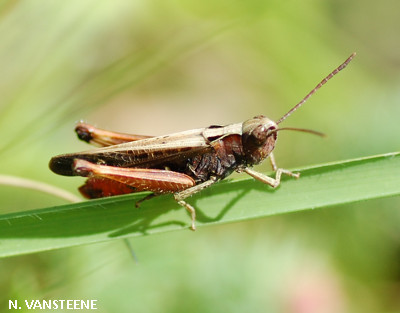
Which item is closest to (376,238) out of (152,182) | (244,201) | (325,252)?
(325,252)

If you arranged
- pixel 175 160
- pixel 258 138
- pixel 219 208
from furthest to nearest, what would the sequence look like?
pixel 175 160
pixel 258 138
pixel 219 208

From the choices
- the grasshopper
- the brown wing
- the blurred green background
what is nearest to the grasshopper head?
the grasshopper

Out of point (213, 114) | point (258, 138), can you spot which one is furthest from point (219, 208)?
point (213, 114)

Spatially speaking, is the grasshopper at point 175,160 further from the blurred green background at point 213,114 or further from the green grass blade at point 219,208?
the blurred green background at point 213,114

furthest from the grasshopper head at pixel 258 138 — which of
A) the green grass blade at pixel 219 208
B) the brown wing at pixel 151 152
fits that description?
the green grass blade at pixel 219 208

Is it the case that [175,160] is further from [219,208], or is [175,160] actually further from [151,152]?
[219,208]

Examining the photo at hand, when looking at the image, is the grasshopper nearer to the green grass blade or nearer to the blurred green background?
the green grass blade

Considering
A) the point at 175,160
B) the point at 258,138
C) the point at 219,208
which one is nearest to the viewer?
the point at 219,208
